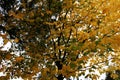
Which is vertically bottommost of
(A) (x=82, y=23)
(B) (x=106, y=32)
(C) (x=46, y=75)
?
(C) (x=46, y=75)

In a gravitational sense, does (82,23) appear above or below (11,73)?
above

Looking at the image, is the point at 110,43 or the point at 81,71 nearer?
the point at 110,43

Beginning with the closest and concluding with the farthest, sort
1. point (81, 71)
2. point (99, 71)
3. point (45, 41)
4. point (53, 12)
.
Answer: point (53, 12) < point (45, 41) < point (81, 71) < point (99, 71)

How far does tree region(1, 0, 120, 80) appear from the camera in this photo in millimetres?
9867

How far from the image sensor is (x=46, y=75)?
35.0 feet

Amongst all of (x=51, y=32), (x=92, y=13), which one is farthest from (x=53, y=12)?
(x=92, y=13)

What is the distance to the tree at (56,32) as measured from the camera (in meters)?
9.87

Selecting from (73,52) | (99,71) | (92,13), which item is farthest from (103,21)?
(99,71)

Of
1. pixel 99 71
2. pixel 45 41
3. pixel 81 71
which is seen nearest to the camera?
pixel 45 41

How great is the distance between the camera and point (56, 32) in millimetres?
10812

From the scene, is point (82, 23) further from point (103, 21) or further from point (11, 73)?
point (11, 73)

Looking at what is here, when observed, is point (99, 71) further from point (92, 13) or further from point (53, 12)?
point (53, 12)

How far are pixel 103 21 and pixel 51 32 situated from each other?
206 cm

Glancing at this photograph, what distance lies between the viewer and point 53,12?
998cm
